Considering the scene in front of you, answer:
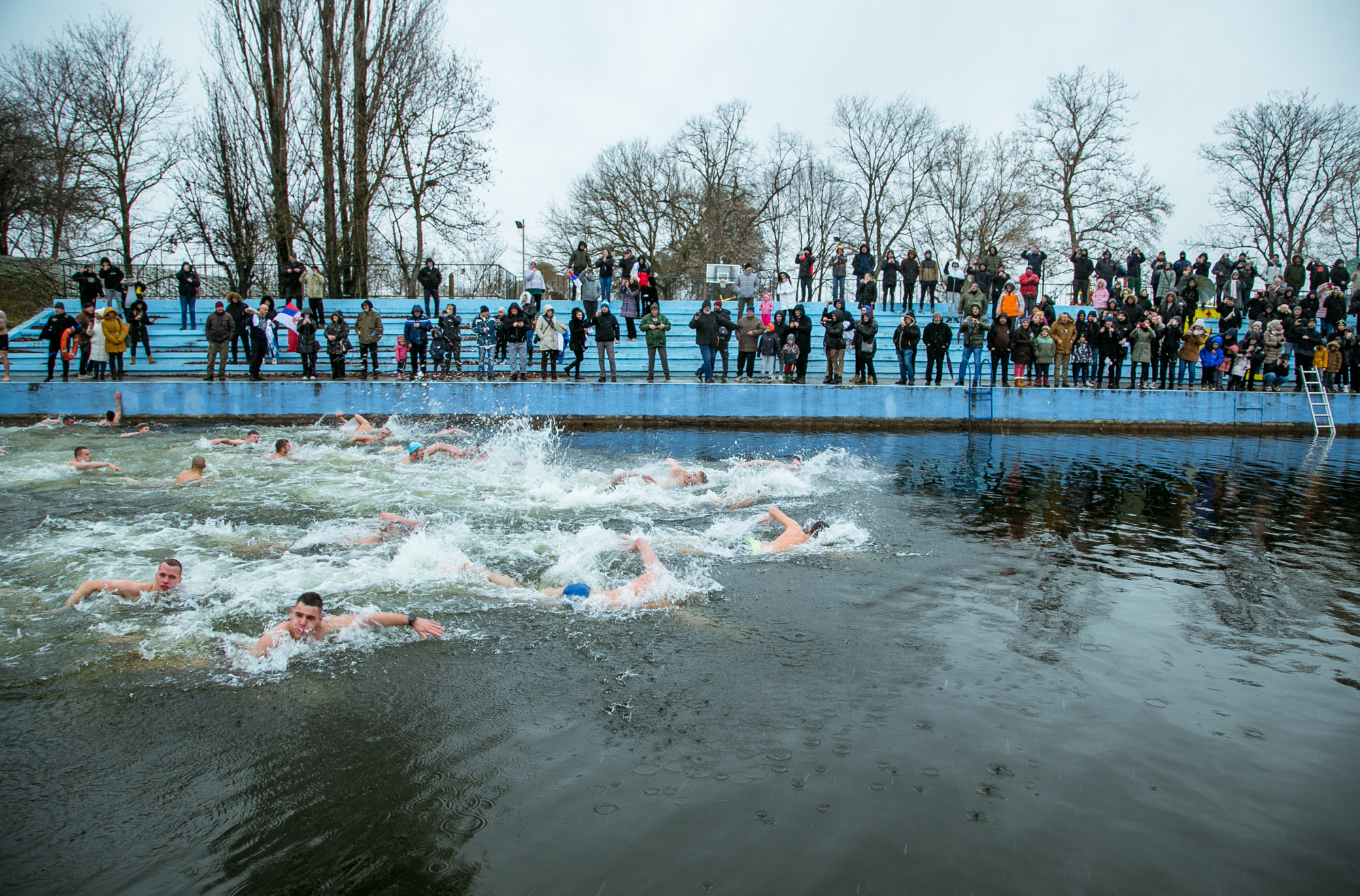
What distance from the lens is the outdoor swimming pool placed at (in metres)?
4.08

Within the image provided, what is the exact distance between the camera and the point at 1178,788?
4703 mm

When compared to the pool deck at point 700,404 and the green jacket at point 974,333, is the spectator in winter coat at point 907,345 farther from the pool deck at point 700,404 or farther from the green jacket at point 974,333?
the green jacket at point 974,333

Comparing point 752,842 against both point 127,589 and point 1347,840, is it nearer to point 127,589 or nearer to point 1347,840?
point 1347,840

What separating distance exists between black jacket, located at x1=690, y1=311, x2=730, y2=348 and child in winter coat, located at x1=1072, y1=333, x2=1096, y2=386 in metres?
9.79

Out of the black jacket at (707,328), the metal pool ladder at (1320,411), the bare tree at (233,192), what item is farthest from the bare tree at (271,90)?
the metal pool ladder at (1320,411)

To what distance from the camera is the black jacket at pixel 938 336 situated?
21.2 metres

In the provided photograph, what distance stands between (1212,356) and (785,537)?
1851 centimetres

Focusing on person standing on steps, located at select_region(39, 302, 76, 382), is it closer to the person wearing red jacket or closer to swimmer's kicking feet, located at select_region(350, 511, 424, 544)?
swimmer's kicking feet, located at select_region(350, 511, 424, 544)

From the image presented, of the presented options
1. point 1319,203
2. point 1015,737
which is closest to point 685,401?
point 1015,737

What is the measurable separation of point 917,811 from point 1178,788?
163 cm

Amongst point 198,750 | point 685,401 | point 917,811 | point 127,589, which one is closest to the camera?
point 917,811

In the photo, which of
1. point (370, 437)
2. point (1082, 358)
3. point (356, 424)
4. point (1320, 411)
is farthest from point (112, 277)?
point (1320, 411)

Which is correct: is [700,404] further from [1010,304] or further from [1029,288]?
Answer: [1029,288]

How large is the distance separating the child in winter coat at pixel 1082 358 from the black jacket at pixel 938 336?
3576 mm
